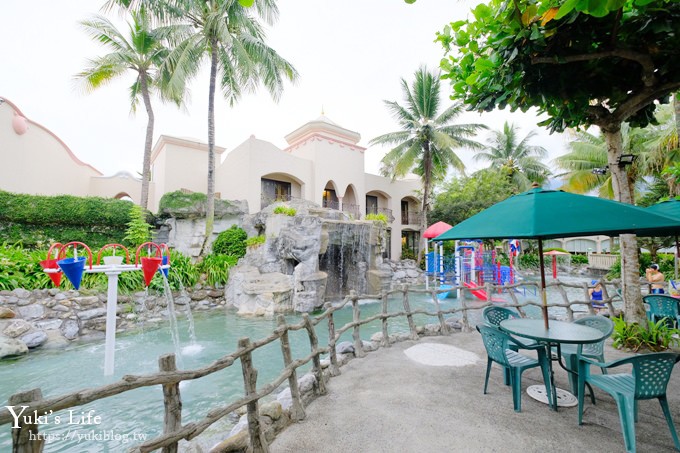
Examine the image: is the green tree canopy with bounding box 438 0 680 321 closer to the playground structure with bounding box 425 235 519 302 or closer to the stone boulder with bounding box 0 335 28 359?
the playground structure with bounding box 425 235 519 302

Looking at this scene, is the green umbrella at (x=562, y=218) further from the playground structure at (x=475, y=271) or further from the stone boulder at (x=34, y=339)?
the playground structure at (x=475, y=271)

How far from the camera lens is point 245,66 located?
11914 mm

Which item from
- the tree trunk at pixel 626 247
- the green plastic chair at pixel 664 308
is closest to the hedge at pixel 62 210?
A: the tree trunk at pixel 626 247

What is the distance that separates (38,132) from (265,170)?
9524mm

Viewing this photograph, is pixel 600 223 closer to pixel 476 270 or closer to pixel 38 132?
pixel 476 270

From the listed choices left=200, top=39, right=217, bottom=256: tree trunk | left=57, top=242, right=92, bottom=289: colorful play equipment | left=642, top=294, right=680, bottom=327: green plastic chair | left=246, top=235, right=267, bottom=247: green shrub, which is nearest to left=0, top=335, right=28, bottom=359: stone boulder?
left=57, top=242, right=92, bottom=289: colorful play equipment

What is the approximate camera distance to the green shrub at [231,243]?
12.5 metres

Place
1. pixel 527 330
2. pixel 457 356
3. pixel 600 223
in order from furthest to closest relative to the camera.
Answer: pixel 457 356, pixel 527 330, pixel 600 223

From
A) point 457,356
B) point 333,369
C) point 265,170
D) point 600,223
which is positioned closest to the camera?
point 600,223

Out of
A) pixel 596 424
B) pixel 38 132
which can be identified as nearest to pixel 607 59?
pixel 596 424

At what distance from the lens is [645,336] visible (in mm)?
4547

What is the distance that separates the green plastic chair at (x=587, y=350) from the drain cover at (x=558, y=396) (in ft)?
0.34

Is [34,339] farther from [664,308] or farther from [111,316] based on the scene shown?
[664,308]

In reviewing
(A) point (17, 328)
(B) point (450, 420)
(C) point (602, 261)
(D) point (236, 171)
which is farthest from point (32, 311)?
(C) point (602, 261)
